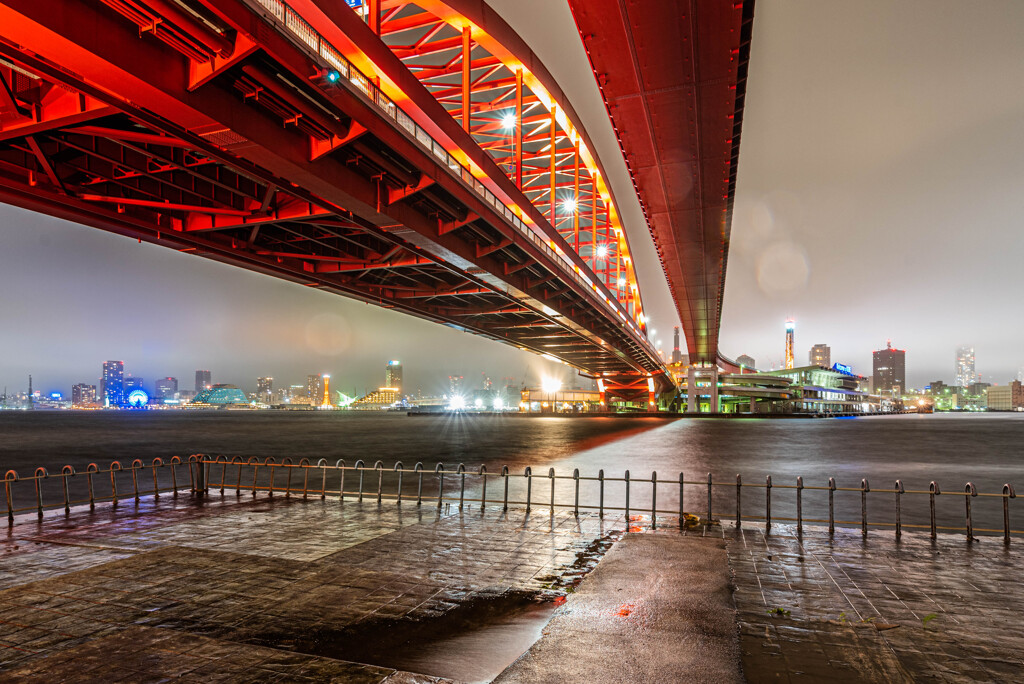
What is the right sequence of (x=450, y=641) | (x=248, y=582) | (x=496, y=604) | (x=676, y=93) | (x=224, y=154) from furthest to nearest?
(x=676, y=93)
(x=224, y=154)
(x=248, y=582)
(x=496, y=604)
(x=450, y=641)

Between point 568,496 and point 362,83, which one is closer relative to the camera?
point 362,83

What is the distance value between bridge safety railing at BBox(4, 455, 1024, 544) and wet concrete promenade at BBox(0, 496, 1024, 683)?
1.51m

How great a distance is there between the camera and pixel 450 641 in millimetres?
6254

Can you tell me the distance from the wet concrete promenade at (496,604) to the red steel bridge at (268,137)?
8444 millimetres

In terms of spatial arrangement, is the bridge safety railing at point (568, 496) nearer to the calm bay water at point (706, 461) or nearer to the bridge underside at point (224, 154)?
the calm bay water at point (706, 461)

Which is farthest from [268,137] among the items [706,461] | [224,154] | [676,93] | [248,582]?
[706,461]

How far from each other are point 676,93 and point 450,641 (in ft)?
63.8

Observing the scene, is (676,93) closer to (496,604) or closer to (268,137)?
(268,137)

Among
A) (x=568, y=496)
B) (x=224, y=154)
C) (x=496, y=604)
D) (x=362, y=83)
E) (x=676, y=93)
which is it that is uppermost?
(x=676, y=93)

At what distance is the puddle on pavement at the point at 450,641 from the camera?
565 cm

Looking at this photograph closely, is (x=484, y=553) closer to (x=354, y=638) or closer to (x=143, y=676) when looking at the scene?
(x=354, y=638)

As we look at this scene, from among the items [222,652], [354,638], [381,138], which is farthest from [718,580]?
[381,138]

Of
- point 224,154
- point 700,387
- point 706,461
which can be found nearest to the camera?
point 224,154

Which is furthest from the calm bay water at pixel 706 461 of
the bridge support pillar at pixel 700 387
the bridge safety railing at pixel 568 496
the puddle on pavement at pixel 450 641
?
the bridge support pillar at pixel 700 387
